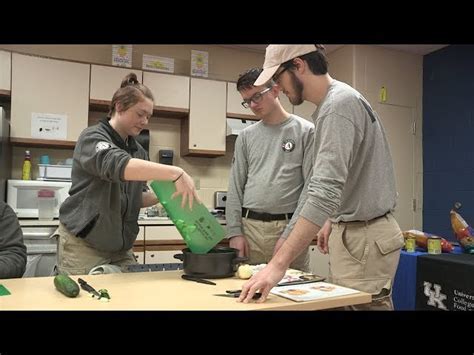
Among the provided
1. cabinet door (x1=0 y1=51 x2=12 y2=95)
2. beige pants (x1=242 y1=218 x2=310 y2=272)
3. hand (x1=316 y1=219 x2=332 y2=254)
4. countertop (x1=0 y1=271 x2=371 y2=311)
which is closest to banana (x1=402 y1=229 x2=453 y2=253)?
beige pants (x1=242 y1=218 x2=310 y2=272)

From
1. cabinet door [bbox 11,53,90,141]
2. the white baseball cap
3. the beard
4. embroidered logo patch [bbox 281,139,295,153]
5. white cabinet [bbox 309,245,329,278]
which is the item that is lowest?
white cabinet [bbox 309,245,329,278]

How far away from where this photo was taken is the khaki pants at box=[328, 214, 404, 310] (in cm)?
132

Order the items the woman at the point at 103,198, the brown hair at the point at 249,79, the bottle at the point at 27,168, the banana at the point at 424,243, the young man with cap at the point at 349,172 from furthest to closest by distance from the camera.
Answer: the bottle at the point at 27,168
the banana at the point at 424,243
the brown hair at the point at 249,79
the woman at the point at 103,198
the young man with cap at the point at 349,172

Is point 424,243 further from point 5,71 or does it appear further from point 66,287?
point 5,71

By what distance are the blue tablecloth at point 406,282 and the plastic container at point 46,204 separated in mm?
2456

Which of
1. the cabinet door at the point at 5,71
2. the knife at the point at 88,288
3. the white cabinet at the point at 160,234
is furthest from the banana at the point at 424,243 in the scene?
the cabinet door at the point at 5,71

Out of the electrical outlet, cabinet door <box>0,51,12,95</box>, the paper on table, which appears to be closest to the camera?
the paper on table

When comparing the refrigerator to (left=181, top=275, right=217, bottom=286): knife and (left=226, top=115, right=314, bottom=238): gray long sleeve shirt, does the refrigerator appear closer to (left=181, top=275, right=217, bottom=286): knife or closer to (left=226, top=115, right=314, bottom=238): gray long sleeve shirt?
(left=226, top=115, right=314, bottom=238): gray long sleeve shirt

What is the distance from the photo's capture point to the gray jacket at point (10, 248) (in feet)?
4.41

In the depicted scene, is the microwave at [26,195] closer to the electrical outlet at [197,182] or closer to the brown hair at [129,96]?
the electrical outlet at [197,182]

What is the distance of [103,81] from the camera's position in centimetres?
340

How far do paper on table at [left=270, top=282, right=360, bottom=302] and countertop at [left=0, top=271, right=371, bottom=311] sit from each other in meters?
0.03

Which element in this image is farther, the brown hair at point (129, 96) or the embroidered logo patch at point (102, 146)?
the brown hair at point (129, 96)
